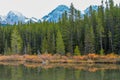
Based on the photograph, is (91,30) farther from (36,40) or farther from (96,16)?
(36,40)

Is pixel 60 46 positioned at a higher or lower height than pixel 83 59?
higher

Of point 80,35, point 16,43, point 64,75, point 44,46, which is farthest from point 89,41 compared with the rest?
point 64,75

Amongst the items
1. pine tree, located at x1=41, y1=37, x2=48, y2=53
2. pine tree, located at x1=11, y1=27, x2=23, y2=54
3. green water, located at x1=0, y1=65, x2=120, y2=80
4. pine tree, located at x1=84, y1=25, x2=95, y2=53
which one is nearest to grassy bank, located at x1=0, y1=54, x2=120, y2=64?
pine tree, located at x1=84, y1=25, x2=95, y2=53

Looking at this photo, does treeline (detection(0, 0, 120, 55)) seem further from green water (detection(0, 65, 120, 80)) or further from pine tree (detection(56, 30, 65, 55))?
green water (detection(0, 65, 120, 80))

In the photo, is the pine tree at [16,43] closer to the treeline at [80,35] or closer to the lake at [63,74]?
the treeline at [80,35]

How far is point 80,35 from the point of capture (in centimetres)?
8569

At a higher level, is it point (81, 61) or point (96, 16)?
point (96, 16)

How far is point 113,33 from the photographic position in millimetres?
79688

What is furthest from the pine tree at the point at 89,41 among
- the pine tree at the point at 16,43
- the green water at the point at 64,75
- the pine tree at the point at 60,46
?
the green water at the point at 64,75

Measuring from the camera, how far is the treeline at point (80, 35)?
258 feet

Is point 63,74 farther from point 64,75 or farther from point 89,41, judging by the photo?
point 89,41

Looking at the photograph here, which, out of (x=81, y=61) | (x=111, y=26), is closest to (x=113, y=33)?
(x=111, y=26)

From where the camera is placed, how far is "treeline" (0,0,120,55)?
78.5 metres

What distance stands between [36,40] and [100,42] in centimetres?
2788
